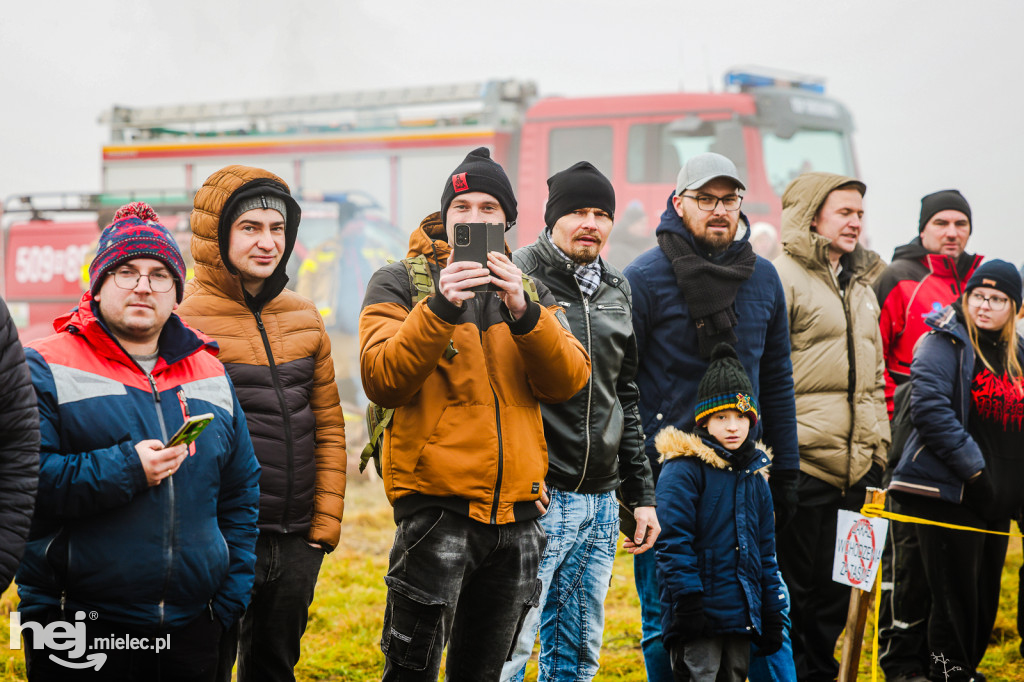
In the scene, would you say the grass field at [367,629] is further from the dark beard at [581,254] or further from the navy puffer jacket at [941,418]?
the dark beard at [581,254]

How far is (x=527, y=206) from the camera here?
35.4 feet

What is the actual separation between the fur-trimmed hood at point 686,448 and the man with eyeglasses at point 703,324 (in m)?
0.18

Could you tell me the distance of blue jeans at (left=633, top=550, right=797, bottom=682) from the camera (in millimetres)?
3719

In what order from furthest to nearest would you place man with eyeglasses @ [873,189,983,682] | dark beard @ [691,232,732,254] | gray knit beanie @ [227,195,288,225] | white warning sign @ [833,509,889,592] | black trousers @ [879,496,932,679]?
1. man with eyeglasses @ [873,189,983,682]
2. black trousers @ [879,496,932,679]
3. dark beard @ [691,232,732,254]
4. white warning sign @ [833,509,889,592]
5. gray knit beanie @ [227,195,288,225]

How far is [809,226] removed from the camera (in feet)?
14.9

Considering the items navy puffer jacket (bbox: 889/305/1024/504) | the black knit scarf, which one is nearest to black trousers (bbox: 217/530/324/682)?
the black knit scarf

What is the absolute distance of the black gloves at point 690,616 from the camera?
3293 mm

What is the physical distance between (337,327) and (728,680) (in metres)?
6.80

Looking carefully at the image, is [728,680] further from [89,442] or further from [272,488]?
[89,442]

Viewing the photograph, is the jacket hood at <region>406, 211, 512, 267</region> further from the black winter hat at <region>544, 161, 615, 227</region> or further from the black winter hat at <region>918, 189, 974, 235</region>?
the black winter hat at <region>918, 189, 974, 235</region>

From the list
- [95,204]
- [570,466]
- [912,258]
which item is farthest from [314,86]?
[570,466]

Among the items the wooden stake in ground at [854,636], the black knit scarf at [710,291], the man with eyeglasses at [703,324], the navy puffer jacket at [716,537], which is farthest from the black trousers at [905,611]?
the black knit scarf at [710,291]

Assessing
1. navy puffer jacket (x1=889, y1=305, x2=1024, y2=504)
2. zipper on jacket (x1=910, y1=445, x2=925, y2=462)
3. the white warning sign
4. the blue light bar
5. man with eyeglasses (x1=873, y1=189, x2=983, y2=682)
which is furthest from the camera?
the blue light bar

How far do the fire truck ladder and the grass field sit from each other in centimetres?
583
